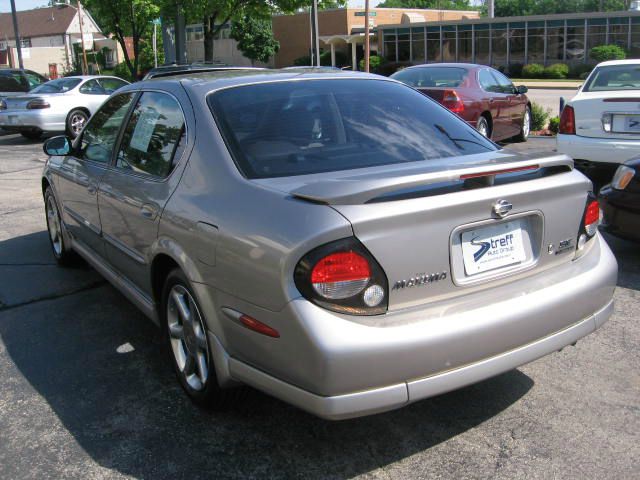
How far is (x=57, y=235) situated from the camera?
5953 mm

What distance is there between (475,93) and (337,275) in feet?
31.0

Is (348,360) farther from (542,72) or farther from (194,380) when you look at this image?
(542,72)

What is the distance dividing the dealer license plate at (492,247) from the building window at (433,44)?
163 ft

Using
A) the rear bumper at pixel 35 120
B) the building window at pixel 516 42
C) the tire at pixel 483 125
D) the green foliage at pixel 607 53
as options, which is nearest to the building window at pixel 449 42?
the building window at pixel 516 42

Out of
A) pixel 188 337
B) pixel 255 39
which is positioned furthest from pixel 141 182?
pixel 255 39

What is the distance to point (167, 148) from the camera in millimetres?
3656

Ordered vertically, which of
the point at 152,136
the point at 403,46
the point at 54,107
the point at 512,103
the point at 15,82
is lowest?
the point at 512,103

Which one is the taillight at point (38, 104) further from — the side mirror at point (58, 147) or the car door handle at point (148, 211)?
the car door handle at point (148, 211)

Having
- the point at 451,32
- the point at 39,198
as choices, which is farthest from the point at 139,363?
the point at 451,32

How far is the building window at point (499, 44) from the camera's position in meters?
47.6

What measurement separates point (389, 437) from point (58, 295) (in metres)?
3.17

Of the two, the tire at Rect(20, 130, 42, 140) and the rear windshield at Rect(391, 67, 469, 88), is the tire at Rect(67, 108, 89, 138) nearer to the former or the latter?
the tire at Rect(20, 130, 42, 140)

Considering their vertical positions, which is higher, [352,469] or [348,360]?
[348,360]

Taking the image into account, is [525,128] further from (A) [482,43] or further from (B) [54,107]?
(A) [482,43]
